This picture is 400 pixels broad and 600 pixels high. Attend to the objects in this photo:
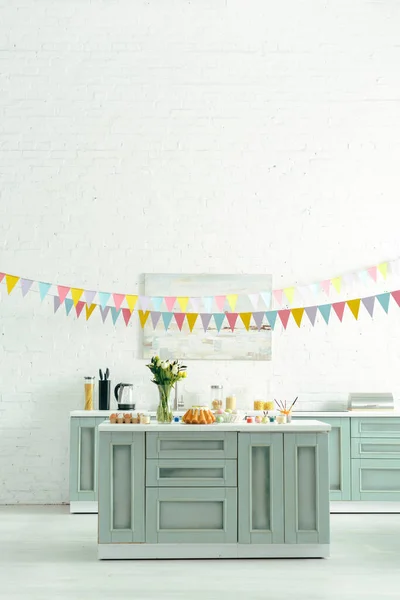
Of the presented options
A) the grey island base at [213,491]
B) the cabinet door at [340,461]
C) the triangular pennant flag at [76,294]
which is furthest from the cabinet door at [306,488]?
the triangular pennant flag at [76,294]

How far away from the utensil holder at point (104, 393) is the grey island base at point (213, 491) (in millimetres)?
1753

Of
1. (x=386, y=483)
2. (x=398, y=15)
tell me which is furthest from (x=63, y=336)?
(x=398, y=15)

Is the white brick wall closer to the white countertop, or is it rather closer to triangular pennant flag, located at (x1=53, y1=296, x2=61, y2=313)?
triangular pennant flag, located at (x1=53, y1=296, x2=61, y2=313)

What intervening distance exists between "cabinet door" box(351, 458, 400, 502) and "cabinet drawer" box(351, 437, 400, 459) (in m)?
0.04

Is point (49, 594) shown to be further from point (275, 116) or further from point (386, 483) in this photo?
point (275, 116)

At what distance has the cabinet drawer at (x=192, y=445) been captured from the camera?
4.54 m

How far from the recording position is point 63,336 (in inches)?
258

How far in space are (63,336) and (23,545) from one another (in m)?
2.04

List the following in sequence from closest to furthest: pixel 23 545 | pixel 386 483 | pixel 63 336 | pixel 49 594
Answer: pixel 49 594 → pixel 23 545 → pixel 386 483 → pixel 63 336

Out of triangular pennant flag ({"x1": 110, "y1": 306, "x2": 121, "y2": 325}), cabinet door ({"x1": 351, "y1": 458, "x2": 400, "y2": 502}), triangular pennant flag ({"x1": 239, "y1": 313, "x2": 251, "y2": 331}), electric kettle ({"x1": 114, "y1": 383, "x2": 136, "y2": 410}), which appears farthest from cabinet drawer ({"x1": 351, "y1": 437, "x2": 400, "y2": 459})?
triangular pennant flag ({"x1": 110, "y1": 306, "x2": 121, "y2": 325})

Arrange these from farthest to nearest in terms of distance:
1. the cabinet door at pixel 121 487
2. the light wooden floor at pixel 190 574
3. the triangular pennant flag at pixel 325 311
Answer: the triangular pennant flag at pixel 325 311 → the cabinet door at pixel 121 487 → the light wooden floor at pixel 190 574

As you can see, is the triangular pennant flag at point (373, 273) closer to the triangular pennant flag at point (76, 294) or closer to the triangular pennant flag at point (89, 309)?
the triangular pennant flag at point (89, 309)

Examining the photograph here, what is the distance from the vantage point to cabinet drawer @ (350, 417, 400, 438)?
20.0 ft

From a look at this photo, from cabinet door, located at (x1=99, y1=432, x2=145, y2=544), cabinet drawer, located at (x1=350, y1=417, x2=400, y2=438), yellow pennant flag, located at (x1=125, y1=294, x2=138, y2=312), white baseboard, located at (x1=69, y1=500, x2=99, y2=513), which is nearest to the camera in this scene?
cabinet door, located at (x1=99, y1=432, x2=145, y2=544)
